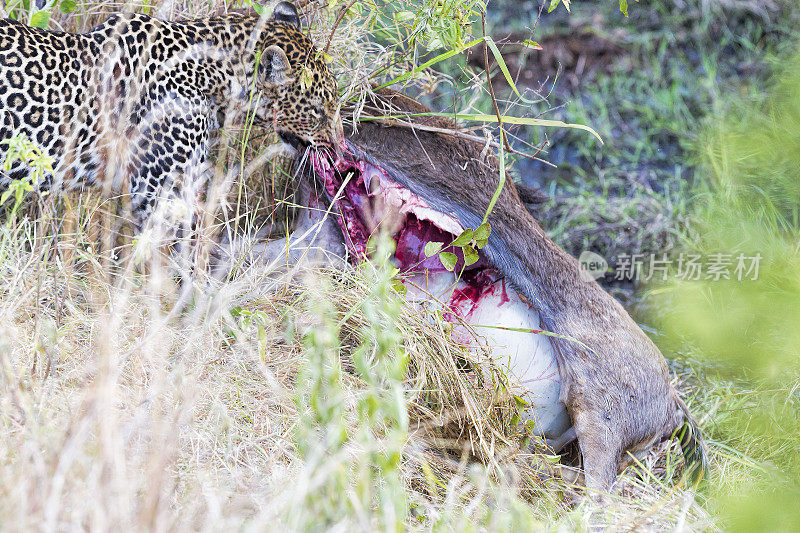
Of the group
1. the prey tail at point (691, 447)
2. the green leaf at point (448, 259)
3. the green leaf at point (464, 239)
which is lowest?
the prey tail at point (691, 447)

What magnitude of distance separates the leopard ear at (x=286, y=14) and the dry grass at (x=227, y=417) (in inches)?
14.3

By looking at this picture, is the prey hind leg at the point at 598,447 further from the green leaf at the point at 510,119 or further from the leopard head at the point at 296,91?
the leopard head at the point at 296,91

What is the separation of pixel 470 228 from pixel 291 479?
1472mm

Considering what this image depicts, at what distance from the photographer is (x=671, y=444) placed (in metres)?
3.39

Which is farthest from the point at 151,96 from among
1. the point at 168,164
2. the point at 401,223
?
the point at 401,223

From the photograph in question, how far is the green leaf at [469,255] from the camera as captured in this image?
306cm

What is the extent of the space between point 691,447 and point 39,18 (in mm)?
3226

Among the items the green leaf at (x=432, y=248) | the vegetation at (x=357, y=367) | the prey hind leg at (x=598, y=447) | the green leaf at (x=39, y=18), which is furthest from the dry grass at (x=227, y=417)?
the green leaf at (x=39, y=18)

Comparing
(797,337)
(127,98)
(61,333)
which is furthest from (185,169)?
(797,337)

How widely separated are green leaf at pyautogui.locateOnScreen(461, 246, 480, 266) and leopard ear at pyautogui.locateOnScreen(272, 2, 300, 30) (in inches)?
54.0
